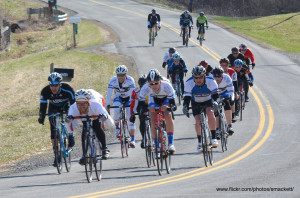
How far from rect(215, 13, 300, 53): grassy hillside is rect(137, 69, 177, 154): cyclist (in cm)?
2590

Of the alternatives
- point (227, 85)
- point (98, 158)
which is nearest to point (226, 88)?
point (227, 85)

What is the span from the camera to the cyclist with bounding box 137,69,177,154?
1262cm

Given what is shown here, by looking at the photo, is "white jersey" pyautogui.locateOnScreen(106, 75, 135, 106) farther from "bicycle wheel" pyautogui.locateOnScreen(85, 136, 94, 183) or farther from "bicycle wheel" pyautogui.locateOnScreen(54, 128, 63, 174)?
"bicycle wheel" pyautogui.locateOnScreen(85, 136, 94, 183)

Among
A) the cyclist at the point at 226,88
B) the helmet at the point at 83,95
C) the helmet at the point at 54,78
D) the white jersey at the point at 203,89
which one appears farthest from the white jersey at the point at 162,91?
the cyclist at the point at 226,88

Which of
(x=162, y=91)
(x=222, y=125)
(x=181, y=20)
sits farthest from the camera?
(x=181, y=20)

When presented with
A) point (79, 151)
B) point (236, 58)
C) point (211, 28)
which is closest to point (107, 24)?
point (211, 28)

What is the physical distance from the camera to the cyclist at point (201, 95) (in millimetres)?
13328

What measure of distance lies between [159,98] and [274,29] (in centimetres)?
3440

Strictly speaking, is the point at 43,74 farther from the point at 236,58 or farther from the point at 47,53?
the point at 236,58

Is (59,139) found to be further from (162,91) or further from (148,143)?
(162,91)

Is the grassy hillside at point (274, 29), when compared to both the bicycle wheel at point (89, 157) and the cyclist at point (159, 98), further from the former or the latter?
the bicycle wheel at point (89, 157)

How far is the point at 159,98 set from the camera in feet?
43.5

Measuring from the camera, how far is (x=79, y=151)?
1669 centimetres

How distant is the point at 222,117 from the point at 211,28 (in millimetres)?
30564
